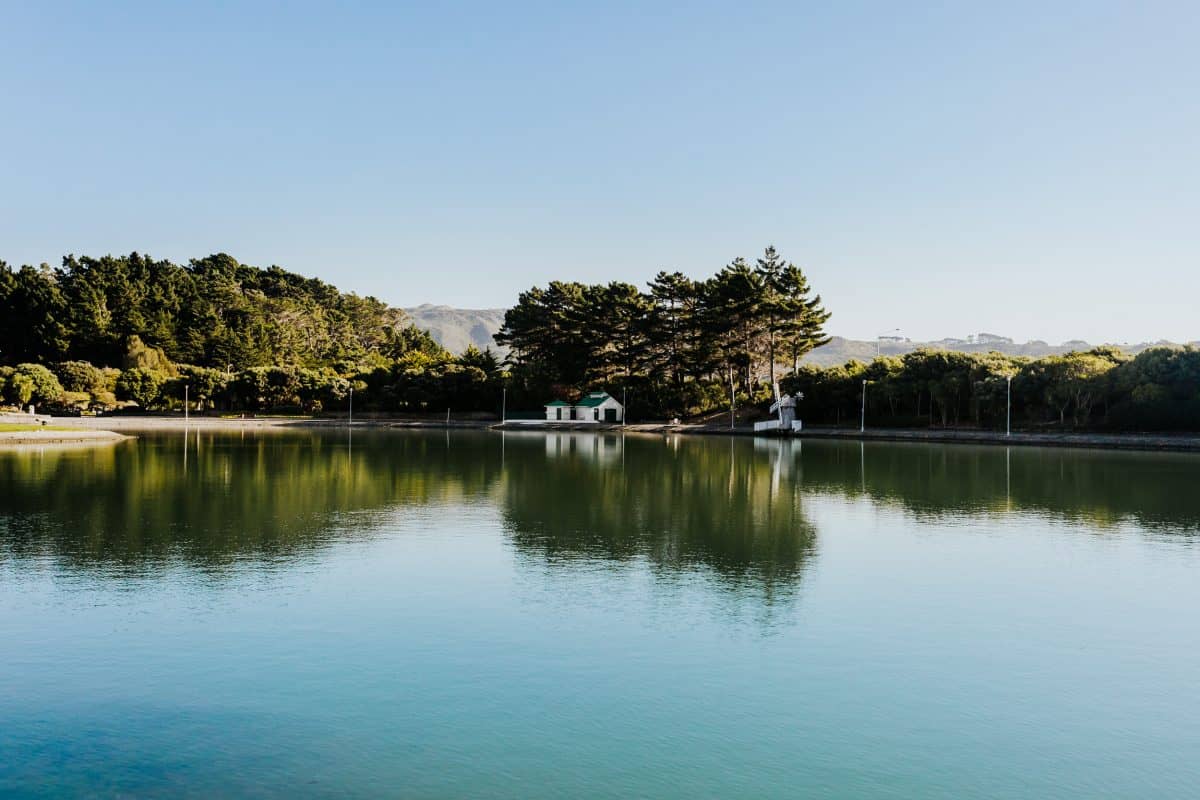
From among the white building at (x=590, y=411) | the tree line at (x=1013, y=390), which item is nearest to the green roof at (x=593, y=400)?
the white building at (x=590, y=411)

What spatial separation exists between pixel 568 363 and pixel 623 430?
47.7 feet

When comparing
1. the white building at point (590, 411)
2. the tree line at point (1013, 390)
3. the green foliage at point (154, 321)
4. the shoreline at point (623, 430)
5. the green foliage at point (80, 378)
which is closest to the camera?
the shoreline at point (623, 430)

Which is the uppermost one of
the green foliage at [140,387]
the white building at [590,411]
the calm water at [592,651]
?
the green foliage at [140,387]

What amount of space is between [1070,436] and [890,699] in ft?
185

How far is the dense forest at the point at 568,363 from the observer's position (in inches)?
2586

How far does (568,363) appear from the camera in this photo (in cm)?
9094

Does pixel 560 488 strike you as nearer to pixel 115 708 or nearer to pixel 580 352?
pixel 115 708

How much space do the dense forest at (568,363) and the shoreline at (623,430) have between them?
3728 millimetres

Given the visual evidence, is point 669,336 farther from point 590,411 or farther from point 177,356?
point 177,356

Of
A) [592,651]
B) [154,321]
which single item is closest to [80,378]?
[154,321]

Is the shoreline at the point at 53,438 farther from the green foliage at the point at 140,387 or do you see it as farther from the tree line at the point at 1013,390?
the tree line at the point at 1013,390

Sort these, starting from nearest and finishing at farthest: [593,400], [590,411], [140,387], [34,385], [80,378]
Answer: [34,385]
[590,411]
[593,400]
[80,378]
[140,387]

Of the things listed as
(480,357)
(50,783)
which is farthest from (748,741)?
(480,357)

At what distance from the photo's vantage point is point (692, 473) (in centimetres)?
3541
